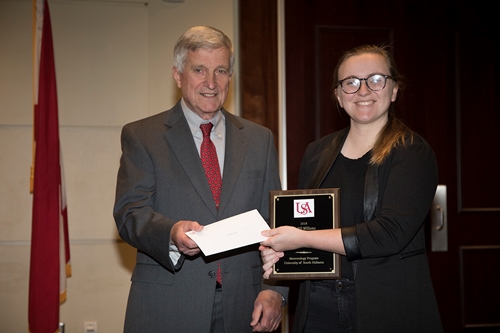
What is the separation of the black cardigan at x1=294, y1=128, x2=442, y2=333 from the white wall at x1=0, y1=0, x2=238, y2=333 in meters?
2.49

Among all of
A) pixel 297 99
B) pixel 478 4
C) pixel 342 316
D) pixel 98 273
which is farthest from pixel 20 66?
pixel 478 4

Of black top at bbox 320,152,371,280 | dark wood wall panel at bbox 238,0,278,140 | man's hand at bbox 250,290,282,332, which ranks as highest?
dark wood wall panel at bbox 238,0,278,140

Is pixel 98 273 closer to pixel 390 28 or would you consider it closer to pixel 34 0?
pixel 34 0

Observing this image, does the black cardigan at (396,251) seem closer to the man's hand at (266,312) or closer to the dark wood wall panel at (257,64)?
the man's hand at (266,312)

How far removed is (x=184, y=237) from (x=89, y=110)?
253cm

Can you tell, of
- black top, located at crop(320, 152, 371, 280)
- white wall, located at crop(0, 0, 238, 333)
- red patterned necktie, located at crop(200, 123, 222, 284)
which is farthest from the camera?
white wall, located at crop(0, 0, 238, 333)

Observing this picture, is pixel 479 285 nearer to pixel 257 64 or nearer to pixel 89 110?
pixel 257 64

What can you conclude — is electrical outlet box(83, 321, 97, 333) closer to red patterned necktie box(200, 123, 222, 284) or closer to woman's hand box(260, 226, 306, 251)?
red patterned necktie box(200, 123, 222, 284)

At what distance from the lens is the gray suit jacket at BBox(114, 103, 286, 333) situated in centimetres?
250

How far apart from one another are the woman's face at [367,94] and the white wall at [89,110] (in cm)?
222

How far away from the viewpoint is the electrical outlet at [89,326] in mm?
4445

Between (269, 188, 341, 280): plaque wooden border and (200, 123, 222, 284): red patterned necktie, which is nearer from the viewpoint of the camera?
(269, 188, 341, 280): plaque wooden border

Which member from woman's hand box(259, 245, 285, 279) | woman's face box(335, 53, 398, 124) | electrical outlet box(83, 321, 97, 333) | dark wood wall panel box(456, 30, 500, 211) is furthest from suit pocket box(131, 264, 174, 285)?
dark wood wall panel box(456, 30, 500, 211)

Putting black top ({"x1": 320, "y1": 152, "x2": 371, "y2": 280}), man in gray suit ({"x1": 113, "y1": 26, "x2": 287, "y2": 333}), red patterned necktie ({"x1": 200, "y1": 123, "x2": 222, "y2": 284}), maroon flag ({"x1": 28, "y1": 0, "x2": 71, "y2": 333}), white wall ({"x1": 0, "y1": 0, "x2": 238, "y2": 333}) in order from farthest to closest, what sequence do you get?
white wall ({"x1": 0, "y1": 0, "x2": 238, "y2": 333}), maroon flag ({"x1": 28, "y1": 0, "x2": 71, "y2": 333}), red patterned necktie ({"x1": 200, "y1": 123, "x2": 222, "y2": 284}), man in gray suit ({"x1": 113, "y1": 26, "x2": 287, "y2": 333}), black top ({"x1": 320, "y1": 152, "x2": 371, "y2": 280})
